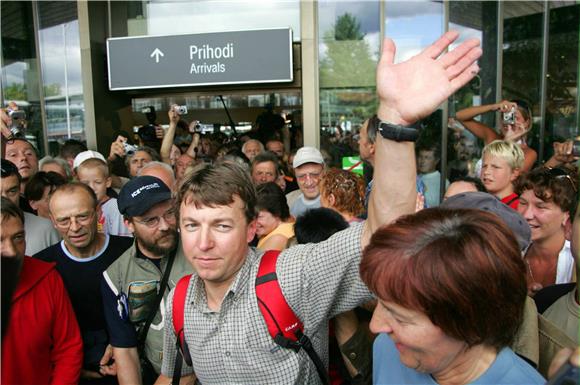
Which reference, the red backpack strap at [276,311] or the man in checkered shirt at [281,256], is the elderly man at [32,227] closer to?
the man in checkered shirt at [281,256]

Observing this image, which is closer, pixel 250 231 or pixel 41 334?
pixel 250 231

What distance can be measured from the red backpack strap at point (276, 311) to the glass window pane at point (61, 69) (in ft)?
24.8

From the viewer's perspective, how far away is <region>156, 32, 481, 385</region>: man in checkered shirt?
4.27 ft

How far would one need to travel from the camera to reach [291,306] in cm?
142

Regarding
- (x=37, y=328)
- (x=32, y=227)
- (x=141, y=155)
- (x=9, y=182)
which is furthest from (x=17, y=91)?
(x=37, y=328)

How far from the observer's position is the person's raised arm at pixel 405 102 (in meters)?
1.28

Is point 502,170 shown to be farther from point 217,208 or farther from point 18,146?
point 18,146

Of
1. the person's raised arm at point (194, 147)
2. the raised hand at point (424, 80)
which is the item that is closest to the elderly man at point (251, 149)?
the person's raised arm at point (194, 147)

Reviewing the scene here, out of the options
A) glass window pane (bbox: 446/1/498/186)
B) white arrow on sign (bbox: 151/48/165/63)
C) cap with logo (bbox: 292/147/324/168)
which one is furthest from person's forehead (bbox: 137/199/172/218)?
glass window pane (bbox: 446/1/498/186)

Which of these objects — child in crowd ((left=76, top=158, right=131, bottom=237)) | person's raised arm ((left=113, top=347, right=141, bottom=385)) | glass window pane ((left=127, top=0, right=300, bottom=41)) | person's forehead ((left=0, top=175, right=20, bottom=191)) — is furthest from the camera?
glass window pane ((left=127, top=0, right=300, bottom=41))

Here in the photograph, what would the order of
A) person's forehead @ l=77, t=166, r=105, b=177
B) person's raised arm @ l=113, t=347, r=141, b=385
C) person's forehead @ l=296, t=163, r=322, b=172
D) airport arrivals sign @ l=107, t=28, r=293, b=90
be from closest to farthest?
person's raised arm @ l=113, t=347, r=141, b=385
person's forehead @ l=77, t=166, r=105, b=177
person's forehead @ l=296, t=163, r=322, b=172
airport arrivals sign @ l=107, t=28, r=293, b=90

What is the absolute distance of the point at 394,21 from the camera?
23.2 feet

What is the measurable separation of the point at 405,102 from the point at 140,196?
56.7 inches

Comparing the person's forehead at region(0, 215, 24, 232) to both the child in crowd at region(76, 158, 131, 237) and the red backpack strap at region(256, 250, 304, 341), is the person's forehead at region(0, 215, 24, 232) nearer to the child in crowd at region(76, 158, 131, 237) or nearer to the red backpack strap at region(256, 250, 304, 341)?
the red backpack strap at region(256, 250, 304, 341)
